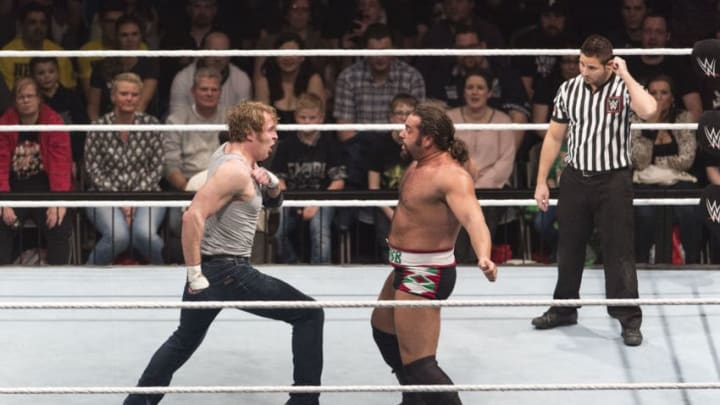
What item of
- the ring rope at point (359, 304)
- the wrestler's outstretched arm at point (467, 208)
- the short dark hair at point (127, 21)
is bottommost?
the ring rope at point (359, 304)

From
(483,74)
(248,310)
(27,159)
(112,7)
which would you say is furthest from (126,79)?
(248,310)

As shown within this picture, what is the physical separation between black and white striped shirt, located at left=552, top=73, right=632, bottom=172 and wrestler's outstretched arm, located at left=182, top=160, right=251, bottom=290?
133cm

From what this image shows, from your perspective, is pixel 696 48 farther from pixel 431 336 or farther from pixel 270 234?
pixel 270 234

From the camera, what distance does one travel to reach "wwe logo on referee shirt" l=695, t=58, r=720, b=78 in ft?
11.4

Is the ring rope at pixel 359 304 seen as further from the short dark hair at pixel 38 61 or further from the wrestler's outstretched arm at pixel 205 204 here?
the short dark hair at pixel 38 61

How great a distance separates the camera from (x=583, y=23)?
7.33 metres

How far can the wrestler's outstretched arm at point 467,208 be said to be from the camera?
3840mm

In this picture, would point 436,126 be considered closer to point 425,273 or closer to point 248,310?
point 425,273

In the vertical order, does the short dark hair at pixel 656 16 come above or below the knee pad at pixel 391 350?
above

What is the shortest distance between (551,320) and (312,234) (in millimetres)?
1662

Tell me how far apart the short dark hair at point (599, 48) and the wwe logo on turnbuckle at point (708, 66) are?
105 cm

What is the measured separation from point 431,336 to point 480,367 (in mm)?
562

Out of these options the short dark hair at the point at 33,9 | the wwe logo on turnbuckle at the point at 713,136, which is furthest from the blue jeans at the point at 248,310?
the short dark hair at the point at 33,9

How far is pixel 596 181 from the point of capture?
4.76m
